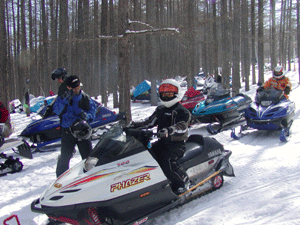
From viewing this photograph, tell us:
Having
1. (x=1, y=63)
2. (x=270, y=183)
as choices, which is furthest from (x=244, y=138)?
(x=1, y=63)

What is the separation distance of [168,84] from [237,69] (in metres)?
11.5

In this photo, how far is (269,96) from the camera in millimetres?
6785

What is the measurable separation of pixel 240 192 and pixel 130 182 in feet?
5.58

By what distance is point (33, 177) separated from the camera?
4.81 m

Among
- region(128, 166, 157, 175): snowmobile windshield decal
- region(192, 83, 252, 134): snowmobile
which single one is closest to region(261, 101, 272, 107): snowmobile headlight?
→ region(192, 83, 252, 134): snowmobile

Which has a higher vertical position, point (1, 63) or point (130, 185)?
point (1, 63)

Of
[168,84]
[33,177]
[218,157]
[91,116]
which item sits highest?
[168,84]

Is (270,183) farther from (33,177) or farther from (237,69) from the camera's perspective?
(237,69)

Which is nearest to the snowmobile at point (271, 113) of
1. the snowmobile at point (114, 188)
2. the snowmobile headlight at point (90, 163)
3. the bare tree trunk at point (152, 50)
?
the snowmobile at point (114, 188)

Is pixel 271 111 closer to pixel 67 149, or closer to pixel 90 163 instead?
pixel 67 149

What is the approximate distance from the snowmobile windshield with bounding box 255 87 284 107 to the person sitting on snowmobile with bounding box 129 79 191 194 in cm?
407

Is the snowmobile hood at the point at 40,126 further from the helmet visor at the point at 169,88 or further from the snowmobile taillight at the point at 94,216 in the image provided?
the snowmobile taillight at the point at 94,216

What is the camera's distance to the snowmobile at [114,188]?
2.62 m

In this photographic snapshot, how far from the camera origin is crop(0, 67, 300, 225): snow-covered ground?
308 cm
